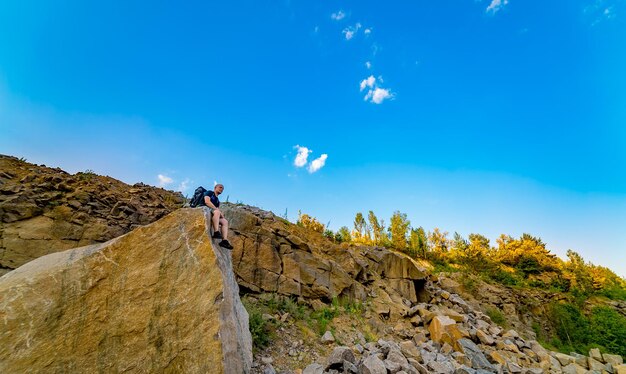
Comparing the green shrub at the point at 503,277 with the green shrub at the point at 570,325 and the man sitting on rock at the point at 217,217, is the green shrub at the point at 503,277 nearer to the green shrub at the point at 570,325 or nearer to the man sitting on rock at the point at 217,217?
the green shrub at the point at 570,325

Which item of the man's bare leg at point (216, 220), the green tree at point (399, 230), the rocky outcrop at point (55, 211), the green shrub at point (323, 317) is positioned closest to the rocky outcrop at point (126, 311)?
the man's bare leg at point (216, 220)

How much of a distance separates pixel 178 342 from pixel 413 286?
522 inches

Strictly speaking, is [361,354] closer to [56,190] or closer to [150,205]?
[150,205]

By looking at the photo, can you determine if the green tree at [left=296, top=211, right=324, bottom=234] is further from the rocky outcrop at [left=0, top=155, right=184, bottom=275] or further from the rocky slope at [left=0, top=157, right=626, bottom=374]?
the rocky outcrop at [left=0, top=155, right=184, bottom=275]

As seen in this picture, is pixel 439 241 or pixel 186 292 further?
pixel 439 241

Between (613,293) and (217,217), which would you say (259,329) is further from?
(613,293)

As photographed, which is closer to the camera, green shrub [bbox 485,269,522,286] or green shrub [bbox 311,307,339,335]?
green shrub [bbox 311,307,339,335]

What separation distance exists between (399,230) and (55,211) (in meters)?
23.9

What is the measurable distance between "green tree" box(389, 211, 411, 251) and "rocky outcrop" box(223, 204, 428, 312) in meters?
10.7

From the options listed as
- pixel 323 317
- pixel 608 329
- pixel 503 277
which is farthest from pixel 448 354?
Result: pixel 608 329

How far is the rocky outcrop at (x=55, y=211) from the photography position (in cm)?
A: 828

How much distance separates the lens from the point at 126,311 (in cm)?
455

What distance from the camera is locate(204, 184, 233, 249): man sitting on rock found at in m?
5.80

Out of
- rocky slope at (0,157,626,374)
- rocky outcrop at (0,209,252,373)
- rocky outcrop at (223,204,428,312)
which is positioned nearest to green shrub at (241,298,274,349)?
rocky slope at (0,157,626,374)
